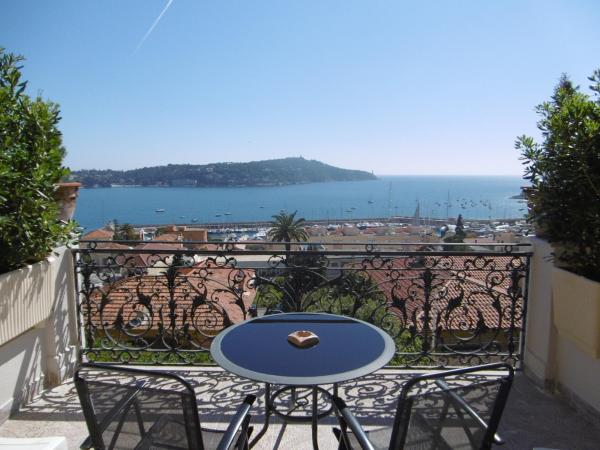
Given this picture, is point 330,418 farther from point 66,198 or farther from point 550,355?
point 66,198

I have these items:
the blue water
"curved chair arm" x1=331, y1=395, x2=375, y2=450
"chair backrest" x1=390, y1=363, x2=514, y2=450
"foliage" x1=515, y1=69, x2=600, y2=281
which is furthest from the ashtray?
the blue water

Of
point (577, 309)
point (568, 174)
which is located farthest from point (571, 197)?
point (577, 309)

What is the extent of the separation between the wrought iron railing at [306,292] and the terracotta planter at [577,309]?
544 millimetres

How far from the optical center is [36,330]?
2.62 metres

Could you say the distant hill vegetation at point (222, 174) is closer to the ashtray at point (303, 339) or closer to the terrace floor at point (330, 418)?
the terrace floor at point (330, 418)

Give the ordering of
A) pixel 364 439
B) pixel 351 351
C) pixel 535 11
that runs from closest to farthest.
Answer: pixel 364 439
pixel 351 351
pixel 535 11

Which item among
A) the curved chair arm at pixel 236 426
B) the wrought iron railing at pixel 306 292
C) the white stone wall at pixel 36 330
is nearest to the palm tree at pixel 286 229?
the wrought iron railing at pixel 306 292

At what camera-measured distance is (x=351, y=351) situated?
1.93 meters

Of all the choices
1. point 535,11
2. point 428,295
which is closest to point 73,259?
point 428,295

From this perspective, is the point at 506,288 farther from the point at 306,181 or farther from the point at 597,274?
the point at 306,181

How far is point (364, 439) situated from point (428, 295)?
203 cm

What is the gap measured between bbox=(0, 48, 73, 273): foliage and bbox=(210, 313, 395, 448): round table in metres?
1.41

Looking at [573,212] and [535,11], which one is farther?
[535,11]

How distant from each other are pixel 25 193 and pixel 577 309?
136 inches
